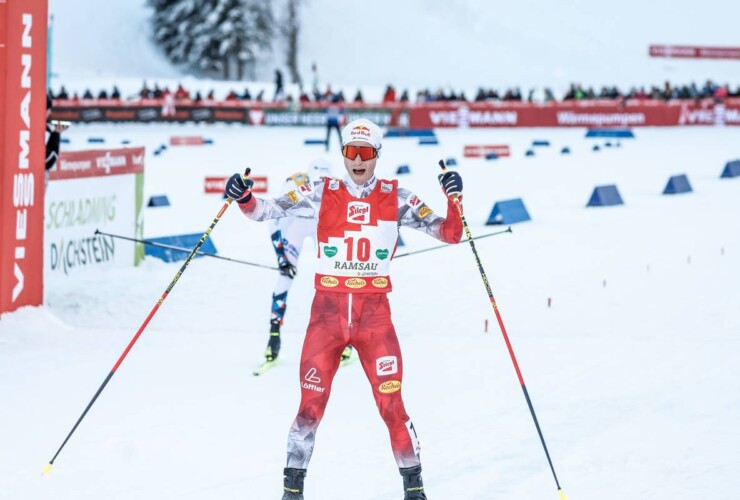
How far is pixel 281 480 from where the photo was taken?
6555 mm

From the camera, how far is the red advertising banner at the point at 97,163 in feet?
43.8

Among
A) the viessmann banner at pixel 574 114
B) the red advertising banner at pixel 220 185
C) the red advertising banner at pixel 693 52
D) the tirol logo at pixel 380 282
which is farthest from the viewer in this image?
the red advertising banner at pixel 693 52

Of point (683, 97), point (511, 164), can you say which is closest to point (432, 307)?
point (511, 164)

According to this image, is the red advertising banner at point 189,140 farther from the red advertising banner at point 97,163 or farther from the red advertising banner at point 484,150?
the red advertising banner at point 97,163

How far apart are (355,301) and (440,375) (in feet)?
12.3

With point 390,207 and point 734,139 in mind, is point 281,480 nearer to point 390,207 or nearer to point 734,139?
point 390,207

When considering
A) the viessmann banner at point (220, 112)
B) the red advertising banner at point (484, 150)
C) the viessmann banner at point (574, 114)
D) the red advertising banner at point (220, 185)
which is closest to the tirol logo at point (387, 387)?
the red advertising banner at point (220, 185)

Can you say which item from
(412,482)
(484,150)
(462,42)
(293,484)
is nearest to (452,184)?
(412,482)

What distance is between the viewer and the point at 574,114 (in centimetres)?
4053

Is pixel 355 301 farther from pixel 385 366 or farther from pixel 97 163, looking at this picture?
pixel 97 163

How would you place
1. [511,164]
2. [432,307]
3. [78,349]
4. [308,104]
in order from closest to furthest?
[78,349], [432,307], [511,164], [308,104]

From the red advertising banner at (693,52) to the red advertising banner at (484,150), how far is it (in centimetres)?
5370

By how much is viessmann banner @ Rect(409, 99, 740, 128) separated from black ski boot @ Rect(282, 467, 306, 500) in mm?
34783

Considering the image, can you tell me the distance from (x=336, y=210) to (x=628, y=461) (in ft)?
8.65
